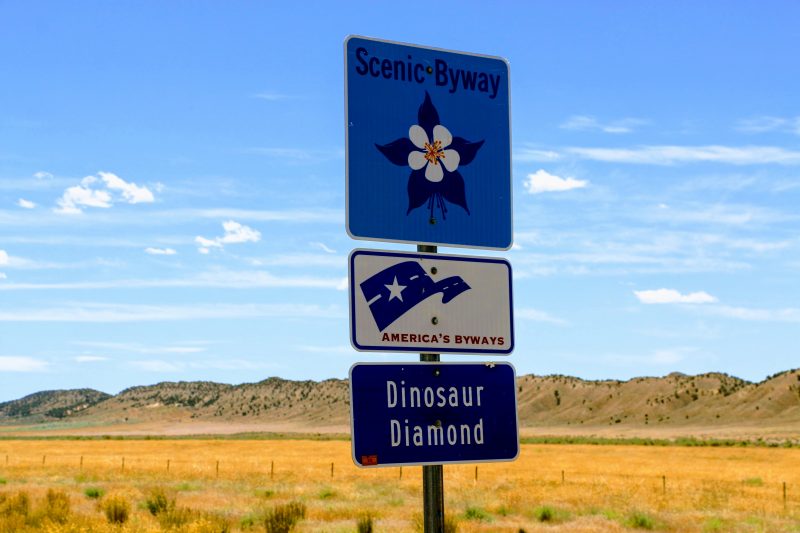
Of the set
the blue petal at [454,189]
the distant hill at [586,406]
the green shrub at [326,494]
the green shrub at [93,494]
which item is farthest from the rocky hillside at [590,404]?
the blue petal at [454,189]

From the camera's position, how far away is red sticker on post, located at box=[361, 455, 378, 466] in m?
4.85

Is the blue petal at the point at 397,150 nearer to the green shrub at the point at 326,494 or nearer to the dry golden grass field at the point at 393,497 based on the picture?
the dry golden grass field at the point at 393,497

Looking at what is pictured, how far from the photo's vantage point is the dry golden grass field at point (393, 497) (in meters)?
23.1

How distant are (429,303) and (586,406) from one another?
144m

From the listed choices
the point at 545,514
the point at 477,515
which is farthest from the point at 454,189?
the point at 545,514

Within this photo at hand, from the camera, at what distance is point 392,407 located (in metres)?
4.93

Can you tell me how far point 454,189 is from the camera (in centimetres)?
530

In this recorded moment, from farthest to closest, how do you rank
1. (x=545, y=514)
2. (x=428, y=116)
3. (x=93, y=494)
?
(x=93, y=494)
(x=545, y=514)
(x=428, y=116)

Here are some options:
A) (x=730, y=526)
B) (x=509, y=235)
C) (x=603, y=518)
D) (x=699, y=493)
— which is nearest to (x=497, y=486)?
(x=699, y=493)

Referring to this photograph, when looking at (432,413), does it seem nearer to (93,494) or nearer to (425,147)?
(425,147)

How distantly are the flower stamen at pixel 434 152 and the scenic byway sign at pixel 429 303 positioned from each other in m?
0.57

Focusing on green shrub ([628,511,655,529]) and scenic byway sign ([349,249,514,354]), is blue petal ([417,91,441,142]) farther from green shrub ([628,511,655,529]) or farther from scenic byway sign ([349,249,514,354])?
green shrub ([628,511,655,529])

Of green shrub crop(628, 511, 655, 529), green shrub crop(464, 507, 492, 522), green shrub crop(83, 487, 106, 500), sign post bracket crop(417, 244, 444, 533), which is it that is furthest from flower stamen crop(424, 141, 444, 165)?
green shrub crop(83, 487, 106, 500)

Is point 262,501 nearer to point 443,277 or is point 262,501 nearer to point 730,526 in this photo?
point 730,526
